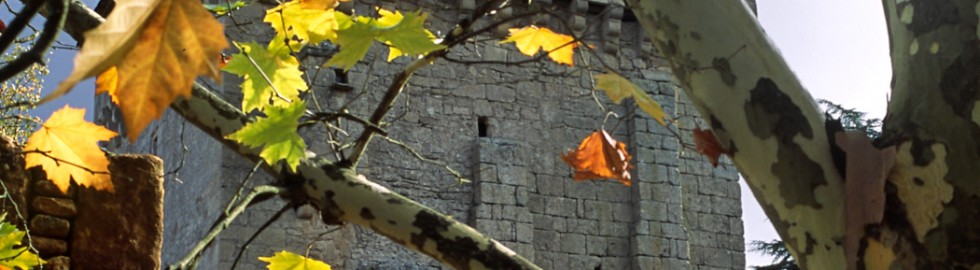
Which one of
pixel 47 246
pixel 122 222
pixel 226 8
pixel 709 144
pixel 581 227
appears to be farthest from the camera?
pixel 581 227

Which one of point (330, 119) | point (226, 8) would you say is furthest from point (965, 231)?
point (226, 8)

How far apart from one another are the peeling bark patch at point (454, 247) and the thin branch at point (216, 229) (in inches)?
13.5

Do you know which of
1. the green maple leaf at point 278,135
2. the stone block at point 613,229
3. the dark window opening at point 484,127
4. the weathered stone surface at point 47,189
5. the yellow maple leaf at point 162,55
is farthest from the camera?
the stone block at point 613,229

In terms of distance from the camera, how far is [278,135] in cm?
274

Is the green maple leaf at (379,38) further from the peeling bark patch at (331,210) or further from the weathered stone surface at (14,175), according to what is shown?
the weathered stone surface at (14,175)

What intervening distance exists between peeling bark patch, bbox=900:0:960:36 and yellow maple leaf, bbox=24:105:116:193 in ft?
4.67

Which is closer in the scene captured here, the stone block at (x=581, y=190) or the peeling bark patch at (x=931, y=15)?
the peeling bark patch at (x=931, y=15)

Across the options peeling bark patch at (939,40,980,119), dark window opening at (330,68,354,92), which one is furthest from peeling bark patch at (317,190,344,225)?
dark window opening at (330,68,354,92)

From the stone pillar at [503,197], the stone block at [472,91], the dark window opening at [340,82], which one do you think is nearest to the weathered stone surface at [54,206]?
the dark window opening at [340,82]

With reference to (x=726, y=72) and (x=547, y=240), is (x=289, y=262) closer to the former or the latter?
(x=726, y=72)

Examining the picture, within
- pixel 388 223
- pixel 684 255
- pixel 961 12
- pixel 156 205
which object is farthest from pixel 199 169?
pixel 961 12

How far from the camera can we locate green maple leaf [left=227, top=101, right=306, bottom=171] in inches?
108

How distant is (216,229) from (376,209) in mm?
323

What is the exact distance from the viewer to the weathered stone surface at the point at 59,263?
12.6ft
